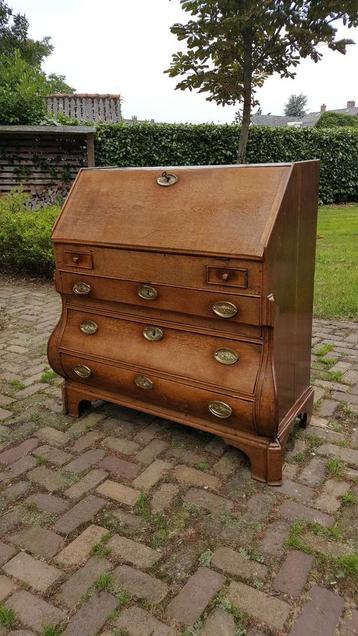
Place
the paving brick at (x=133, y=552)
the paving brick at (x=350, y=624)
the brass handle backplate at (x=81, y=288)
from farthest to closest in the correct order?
the brass handle backplate at (x=81, y=288)
the paving brick at (x=133, y=552)
the paving brick at (x=350, y=624)

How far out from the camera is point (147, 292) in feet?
7.41

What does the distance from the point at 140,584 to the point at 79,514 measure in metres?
0.47

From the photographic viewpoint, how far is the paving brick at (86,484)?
212 centimetres

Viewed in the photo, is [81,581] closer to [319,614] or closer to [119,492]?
[119,492]

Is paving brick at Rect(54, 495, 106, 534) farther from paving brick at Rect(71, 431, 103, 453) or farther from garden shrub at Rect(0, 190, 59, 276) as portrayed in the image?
garden shrub at Rect(0, 190, 59, 276)

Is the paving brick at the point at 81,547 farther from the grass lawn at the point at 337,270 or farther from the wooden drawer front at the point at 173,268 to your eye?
the grass lawn at the point at 337,270

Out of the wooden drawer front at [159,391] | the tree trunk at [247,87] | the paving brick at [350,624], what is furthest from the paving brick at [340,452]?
the tree trunk at [247,87]

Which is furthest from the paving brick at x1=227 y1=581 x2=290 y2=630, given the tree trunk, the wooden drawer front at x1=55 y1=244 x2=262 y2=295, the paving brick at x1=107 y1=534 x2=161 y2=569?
the tree trunk

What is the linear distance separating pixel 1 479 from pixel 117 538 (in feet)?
2.38

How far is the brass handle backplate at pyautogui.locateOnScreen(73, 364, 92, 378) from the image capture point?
8.52 feet

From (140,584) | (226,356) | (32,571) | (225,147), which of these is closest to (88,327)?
(226,356)

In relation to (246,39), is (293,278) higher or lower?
lower

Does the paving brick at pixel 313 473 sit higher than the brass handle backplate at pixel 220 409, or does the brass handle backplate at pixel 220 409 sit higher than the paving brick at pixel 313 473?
the brass handle backplate at pixel 220 409

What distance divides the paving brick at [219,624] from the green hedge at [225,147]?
10.0 meters
